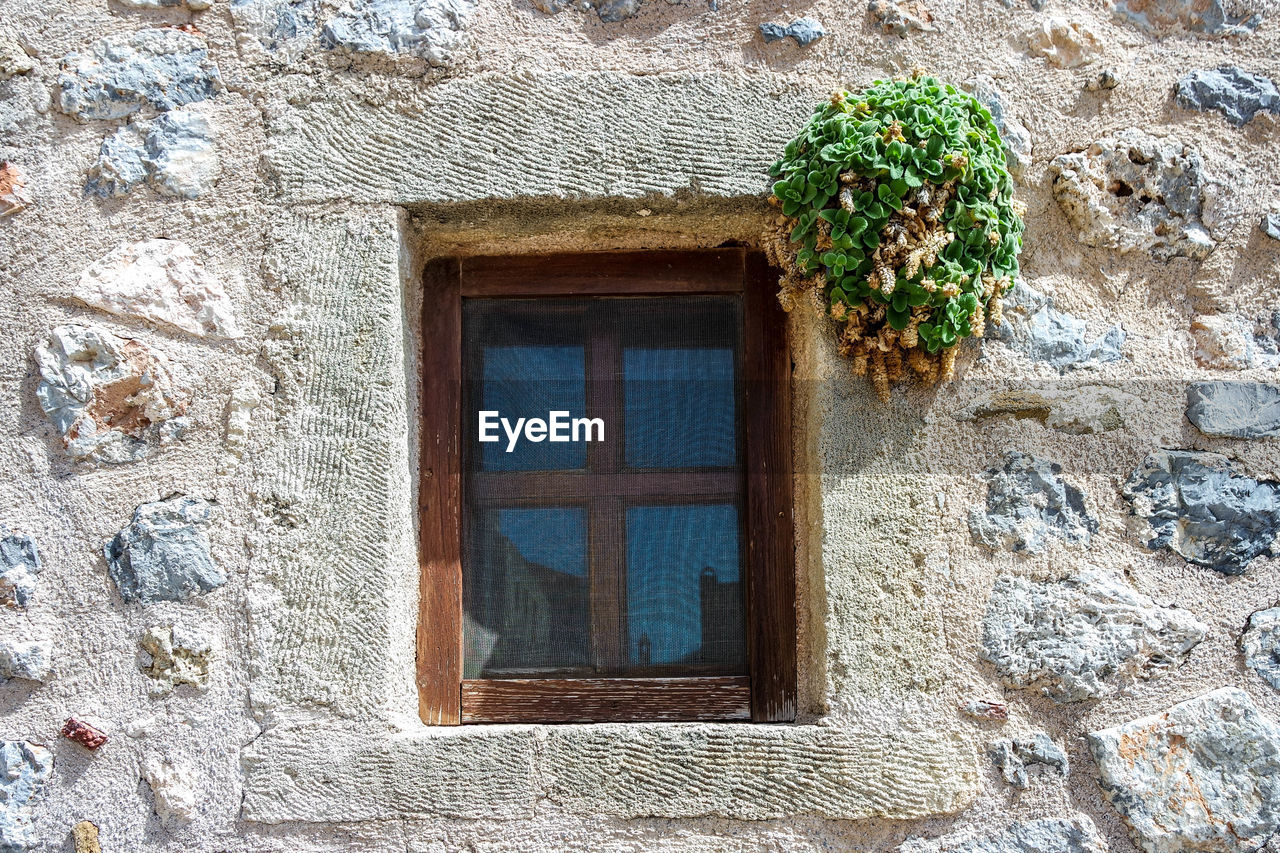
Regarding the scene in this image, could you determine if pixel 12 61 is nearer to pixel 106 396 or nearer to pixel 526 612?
pixel 106 396

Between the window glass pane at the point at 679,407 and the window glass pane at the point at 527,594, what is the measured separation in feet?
0.67

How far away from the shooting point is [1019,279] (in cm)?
187

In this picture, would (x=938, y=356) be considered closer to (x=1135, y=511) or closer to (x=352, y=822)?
(x=1135, y=511)

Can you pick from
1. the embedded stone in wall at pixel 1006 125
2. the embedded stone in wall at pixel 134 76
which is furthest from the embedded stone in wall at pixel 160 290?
the embedded stone in wall at pixel 1006 125

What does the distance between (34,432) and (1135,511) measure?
2052 millimetres

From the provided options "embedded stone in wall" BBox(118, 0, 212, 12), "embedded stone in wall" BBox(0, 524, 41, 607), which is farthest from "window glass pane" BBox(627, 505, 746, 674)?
"embedded stone in wall" BBox(118, 0, 212, 12)

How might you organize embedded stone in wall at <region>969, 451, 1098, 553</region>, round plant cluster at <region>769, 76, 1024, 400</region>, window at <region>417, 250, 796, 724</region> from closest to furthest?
round plant cluster at <region>769, 76, 1024, 400</region>, embedded stone in wall at <region>969, 451, 1098, 553</region>, window at <region>417, 250, 796, 724</region>

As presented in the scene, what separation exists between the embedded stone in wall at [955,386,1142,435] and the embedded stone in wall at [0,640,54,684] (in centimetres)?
174

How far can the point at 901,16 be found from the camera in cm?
191

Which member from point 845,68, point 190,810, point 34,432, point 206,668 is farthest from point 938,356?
point 34,432

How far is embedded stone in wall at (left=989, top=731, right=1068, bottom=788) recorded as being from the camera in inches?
67.4

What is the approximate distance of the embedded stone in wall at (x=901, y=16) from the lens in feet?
6.26

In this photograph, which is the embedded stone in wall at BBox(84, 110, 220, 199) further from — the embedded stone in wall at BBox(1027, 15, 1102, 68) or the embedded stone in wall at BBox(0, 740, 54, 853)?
the embedded stone in wall at BBox(1027, 15, 1102, 68)

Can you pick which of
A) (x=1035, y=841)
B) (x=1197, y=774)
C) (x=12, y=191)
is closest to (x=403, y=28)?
(x=12, y=191)
